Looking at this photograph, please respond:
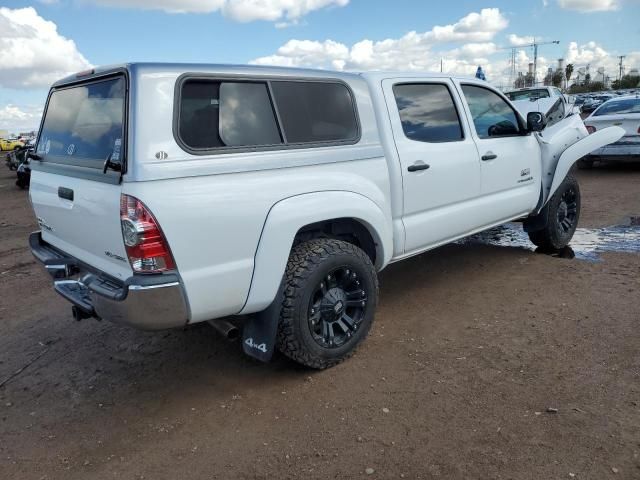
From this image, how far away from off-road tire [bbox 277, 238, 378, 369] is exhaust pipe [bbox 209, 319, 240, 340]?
0.88ft

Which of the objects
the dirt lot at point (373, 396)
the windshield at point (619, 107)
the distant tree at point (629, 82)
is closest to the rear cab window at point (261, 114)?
the dirt lot at point (373, 396)

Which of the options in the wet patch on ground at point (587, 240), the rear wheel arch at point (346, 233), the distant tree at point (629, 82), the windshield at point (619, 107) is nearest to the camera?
the rear wheel arch at point (346, 233)

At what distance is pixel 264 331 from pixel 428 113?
2220 millimetres

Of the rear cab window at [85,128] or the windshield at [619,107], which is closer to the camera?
the rear cab window at [85,128]

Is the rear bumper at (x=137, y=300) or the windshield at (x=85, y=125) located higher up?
the windshield at (x=85, y=125)

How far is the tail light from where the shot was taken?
2.65m

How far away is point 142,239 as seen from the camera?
266 cm

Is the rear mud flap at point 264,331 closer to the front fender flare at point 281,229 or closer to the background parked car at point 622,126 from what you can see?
the front fender flare at point 281,229

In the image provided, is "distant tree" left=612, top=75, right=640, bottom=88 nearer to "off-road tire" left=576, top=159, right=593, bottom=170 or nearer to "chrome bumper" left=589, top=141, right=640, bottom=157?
"off-road tire" left=576, top=159, right=593, bottom=170

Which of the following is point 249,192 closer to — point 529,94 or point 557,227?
point 557,227

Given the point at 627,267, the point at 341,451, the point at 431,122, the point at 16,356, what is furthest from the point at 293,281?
the point at 627,267

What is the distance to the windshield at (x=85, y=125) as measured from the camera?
296 centimetres

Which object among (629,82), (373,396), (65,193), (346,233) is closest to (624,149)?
(346,233)

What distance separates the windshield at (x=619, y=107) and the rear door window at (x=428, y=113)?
28.6ft
